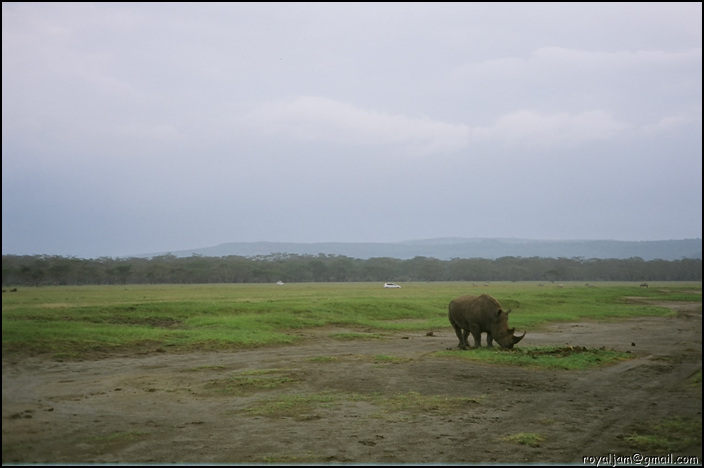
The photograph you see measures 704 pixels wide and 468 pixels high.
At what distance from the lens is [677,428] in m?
7.71

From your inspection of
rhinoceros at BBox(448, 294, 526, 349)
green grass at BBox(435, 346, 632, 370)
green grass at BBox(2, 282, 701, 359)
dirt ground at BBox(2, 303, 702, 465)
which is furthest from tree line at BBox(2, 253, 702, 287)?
rhinoceros at BBox(448, 294, 526, 349)

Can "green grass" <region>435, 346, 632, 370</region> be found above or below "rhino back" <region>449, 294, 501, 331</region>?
below

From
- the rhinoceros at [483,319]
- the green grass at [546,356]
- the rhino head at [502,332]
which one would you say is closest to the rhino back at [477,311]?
the rhinoceros at [483,319]

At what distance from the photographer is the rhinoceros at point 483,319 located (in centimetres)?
2167

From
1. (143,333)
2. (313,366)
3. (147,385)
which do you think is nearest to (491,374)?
(313,366)

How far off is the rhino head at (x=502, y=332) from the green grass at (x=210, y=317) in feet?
12.6

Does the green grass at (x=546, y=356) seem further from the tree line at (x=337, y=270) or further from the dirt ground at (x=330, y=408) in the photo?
the tree line at (x=337, y=270)

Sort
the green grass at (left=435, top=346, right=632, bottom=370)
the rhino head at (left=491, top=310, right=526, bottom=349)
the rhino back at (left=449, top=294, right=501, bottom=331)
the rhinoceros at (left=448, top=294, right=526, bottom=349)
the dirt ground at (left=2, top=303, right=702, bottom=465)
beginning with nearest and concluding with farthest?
1. the dirt ground at (left=2, top=303, right=702, bottom=465)
2. the green grass at (left=435, top=346, right=632, bottom=370)
3. the rhino head at (left=491, top=310, right=526, bottom=349)
4. the rhinoceros at (left=448, top=294, right=526, bottom=349)
5. the rhino back at (left=449, top=294, right=501, bottom=331)

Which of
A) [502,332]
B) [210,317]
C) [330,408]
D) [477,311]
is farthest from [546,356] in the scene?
[210,317]

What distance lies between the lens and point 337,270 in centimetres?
13650

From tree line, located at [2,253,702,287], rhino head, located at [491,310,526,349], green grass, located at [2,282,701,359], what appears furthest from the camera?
rhino head, located at [491,310,526,349]

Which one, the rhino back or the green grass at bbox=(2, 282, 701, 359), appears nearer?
the green grass at bbox=(2, 282, 701, 359)

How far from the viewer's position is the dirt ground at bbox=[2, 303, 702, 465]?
640 centimetres

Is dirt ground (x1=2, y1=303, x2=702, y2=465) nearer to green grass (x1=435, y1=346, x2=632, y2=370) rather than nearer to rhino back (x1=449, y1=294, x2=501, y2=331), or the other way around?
green grass (x1=435, y1=346, x2=632, y2=370)
